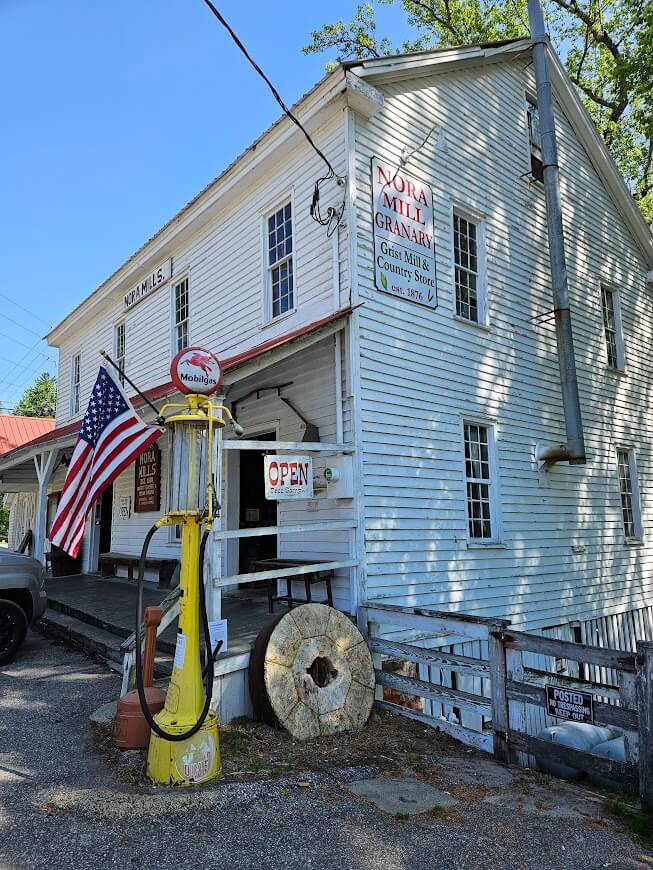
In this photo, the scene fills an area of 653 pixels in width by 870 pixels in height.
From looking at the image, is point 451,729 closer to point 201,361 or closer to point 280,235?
point 201,361

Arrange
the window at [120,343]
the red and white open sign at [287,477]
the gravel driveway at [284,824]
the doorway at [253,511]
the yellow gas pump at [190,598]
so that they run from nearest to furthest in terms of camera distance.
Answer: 1. the gravel driveway at [284,824]
2. the yellow gas pump at [190,598]
3. the red and white open sign at [287,477]
4. the doorway at [253,511]
5. the window at [120,343]

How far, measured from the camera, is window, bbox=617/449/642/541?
1234 cm

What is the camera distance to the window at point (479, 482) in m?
9.00

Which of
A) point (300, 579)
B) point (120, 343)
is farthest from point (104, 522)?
point (300, 579)

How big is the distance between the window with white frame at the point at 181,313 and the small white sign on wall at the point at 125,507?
334 cm

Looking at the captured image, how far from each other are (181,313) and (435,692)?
849 centimetres

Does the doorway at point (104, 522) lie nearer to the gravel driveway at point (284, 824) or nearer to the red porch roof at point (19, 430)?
the red porch roof at point (19, 430)

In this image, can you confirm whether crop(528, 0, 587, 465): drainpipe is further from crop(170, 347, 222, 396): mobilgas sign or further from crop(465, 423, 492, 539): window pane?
crop(170, 347, 222, 396): mobilgas sign

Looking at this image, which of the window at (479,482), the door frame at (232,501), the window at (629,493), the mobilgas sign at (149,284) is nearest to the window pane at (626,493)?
the window at (629,493)

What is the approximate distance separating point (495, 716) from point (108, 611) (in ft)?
18.9

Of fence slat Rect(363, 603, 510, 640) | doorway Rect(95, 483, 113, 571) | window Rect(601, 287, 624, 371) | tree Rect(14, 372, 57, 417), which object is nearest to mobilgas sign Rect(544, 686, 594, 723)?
fence slat Rect(363, 603, 510, 640)

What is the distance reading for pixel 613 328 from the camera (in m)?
12.9

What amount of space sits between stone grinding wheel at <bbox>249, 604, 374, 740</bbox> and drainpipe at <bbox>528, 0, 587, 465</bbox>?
531 centimetres

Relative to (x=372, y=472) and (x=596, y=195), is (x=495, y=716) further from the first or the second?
(x=596, y=195)
